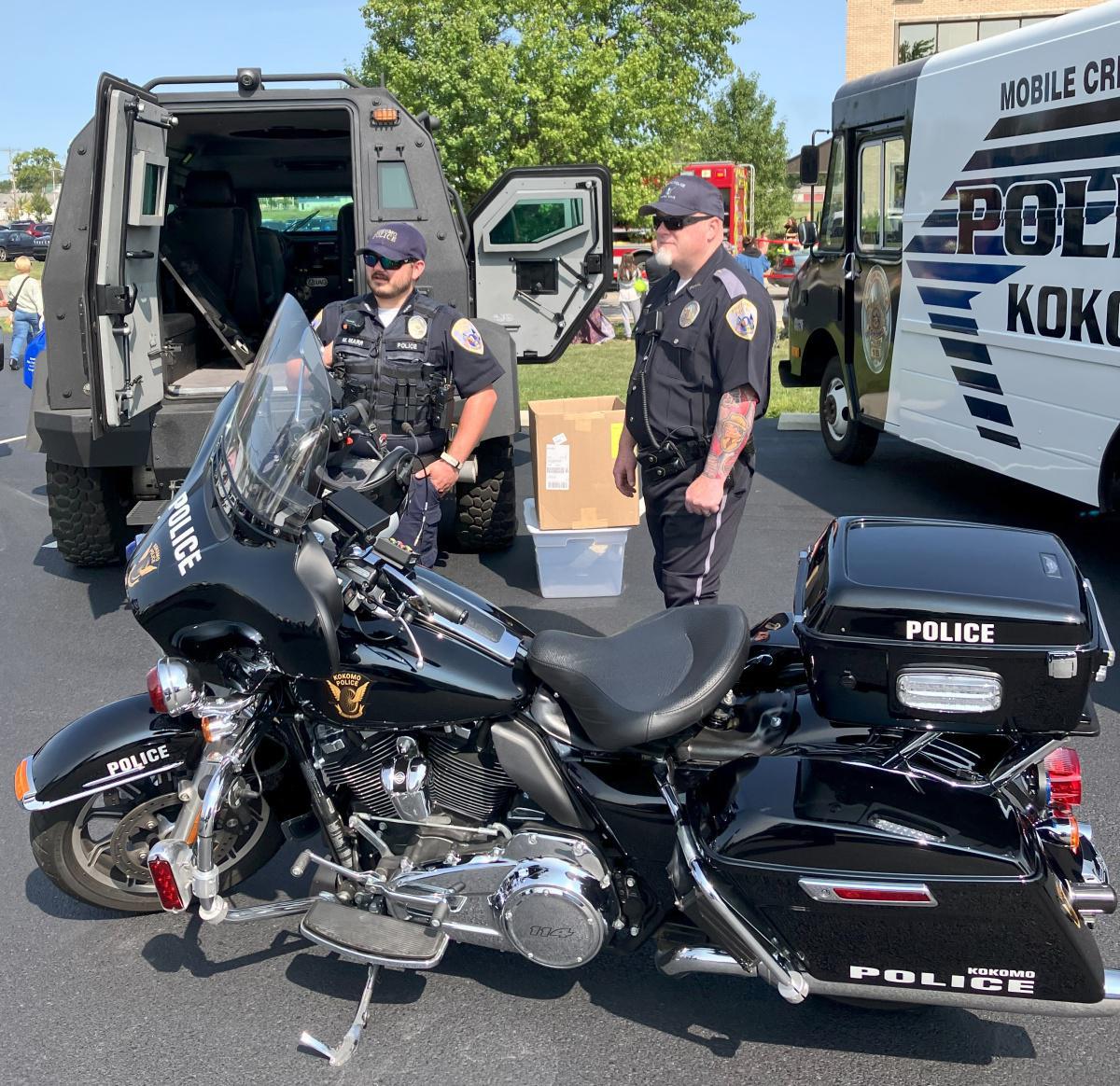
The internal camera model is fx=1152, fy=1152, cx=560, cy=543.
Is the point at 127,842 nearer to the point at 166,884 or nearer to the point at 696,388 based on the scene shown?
the point at 166,884

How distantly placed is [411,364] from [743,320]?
1325 millimetres

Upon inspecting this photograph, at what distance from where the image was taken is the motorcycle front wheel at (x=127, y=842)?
286cm

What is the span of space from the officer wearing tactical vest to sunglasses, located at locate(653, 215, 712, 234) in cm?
101

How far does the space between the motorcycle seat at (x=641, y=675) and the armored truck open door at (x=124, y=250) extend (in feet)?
10.1

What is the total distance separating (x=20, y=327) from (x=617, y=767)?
10.7 meters

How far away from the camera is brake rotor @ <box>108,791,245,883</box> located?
2896 millimetres

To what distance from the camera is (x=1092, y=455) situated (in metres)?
5.26

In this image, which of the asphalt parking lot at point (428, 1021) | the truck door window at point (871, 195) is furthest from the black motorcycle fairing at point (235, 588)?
the truck door window at point (871, 195)

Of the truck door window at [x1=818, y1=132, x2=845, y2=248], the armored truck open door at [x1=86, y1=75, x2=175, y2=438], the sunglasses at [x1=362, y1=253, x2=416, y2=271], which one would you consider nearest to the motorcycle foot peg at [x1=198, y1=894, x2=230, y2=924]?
the sunglasses at [x1=362, y1=253, x2=416, y2=271]

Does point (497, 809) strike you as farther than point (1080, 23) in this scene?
No

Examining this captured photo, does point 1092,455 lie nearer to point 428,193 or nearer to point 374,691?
point 428,193

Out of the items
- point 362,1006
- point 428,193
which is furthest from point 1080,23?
point 362,1006

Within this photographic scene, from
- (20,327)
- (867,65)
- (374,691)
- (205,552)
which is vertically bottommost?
(374,691)

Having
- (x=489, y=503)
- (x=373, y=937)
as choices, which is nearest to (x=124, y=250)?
(x=489, y=503)
